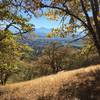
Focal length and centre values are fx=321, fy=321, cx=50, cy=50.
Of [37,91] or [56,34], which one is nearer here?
[37,91]

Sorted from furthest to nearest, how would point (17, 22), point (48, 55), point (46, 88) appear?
point (48, 55)
point (17, 22)
point (46, 88)

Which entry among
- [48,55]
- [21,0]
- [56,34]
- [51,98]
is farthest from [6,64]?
[48,55]

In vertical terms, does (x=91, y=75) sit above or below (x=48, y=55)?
below

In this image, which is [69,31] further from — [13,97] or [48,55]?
[48,55]

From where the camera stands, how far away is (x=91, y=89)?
15984 millimetres

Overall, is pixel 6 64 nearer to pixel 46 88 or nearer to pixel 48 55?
pixel 46 88

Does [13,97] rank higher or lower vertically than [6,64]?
lower

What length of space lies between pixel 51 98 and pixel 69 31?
667 cm

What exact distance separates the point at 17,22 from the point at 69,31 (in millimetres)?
7021

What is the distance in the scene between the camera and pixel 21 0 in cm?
1938

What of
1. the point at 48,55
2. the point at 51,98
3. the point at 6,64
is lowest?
the point at 51,98

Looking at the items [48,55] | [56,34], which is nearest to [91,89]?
[56,34]

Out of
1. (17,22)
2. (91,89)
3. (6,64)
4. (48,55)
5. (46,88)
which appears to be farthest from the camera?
(48,55)

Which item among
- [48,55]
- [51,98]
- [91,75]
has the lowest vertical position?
[51,98]
